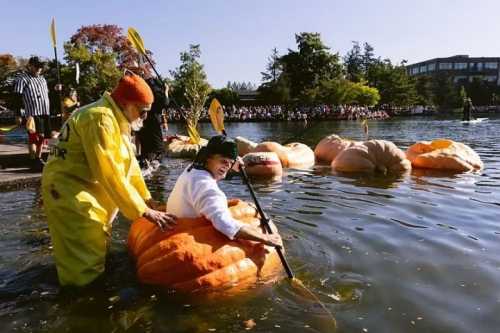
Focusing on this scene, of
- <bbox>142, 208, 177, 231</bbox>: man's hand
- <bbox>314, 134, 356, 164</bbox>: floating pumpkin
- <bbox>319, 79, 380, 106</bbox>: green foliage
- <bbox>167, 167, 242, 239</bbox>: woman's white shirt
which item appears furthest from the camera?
<bbox>319, 79, 380, 106</bbox>: green foliage

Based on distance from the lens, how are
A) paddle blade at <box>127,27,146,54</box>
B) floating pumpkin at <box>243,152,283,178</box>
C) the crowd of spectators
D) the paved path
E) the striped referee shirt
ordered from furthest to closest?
the crowd of spectators, floating pumpkin at <box>243,152,283,178</box>, the striped referee shirt, the paved path, paddle blade at <box>127,27,146,54</box>

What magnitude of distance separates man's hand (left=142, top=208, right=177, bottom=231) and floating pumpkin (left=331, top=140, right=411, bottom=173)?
24.7 ft

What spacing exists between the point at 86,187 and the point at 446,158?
9.24 metres

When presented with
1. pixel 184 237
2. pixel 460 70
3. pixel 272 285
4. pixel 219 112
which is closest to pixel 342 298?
pixel 272 285

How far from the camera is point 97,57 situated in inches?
1590

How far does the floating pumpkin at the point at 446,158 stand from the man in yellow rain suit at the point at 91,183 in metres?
8.72

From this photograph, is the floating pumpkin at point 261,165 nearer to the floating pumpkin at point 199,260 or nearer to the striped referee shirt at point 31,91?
the striped referee shirt at point 31,91

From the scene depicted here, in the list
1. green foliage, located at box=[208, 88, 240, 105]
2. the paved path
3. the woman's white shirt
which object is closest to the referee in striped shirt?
the paved path

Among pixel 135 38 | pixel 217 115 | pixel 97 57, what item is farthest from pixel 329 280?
pixel 97 57

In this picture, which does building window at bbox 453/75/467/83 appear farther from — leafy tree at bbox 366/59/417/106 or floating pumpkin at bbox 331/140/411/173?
floating pumpkin at bbox 331/140/411/173

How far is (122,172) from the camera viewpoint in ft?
11.8

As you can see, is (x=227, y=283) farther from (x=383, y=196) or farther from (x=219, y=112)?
(x=383, y=196)

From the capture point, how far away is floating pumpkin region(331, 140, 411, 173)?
10711 millimetres

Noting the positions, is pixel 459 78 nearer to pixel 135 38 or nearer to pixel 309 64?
pixel 309 64
